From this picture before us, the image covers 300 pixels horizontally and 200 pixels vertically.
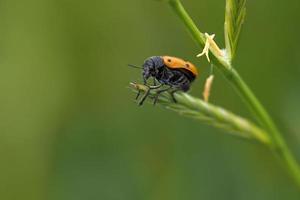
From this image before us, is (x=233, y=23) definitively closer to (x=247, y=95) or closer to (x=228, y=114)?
(x=247, y=95)

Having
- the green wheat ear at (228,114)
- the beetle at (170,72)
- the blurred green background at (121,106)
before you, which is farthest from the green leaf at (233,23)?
the blurred green background at (121,106)

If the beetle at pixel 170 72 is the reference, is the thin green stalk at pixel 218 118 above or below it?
below

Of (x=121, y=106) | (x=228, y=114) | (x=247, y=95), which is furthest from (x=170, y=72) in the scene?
(x=121, y=106)

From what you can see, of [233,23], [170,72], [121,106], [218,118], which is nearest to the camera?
[233,23]

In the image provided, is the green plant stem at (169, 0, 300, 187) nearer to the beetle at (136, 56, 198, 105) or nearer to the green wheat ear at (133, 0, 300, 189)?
the green wheat ear at (133, 0, 300, 189)

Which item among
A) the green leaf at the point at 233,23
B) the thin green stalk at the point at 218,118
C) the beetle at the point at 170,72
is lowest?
the thin green stalk at the point at 218,118

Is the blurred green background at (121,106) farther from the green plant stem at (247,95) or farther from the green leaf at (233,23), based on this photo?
the green leaf at (233,23)

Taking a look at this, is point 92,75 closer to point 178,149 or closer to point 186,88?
point 178,149

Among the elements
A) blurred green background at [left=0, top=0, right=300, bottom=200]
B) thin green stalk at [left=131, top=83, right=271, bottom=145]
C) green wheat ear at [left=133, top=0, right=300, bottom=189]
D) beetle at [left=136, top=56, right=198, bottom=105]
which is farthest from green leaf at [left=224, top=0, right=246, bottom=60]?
blurred green background at [left=0, top=0, right=300, bottom=200]
